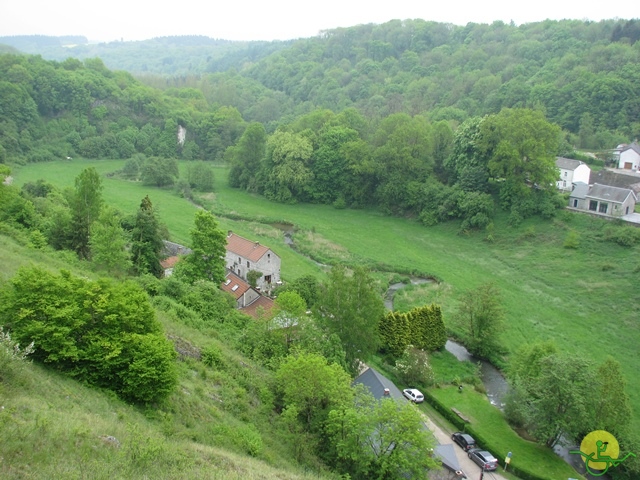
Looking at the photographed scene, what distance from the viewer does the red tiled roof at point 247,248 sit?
36.8m

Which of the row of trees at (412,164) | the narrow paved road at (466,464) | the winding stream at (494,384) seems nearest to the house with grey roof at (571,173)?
the row of trees at (412,164)

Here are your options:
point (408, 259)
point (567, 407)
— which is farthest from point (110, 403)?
point (408, 259)

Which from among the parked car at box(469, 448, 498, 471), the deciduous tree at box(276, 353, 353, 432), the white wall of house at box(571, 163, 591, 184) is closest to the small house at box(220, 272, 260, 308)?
the deciduous tree at box(276, 353, 353, 432)

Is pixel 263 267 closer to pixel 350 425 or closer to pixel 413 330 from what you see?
pixel 413 330

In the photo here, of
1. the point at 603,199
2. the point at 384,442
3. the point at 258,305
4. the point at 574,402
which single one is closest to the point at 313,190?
the point at 603,199

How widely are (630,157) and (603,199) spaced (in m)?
13.8

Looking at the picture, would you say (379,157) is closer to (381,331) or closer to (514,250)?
(514,250)

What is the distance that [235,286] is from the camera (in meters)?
33.2

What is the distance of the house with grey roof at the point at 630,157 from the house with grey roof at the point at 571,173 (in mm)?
7058

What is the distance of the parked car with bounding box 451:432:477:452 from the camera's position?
76.1ft

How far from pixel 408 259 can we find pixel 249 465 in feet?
110

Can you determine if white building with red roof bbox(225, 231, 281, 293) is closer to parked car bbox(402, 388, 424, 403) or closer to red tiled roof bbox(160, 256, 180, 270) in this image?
red tiled roof bbox(160, 256, 180, 270)

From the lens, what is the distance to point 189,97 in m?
113

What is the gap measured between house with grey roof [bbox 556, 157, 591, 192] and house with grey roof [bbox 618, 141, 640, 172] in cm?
706
